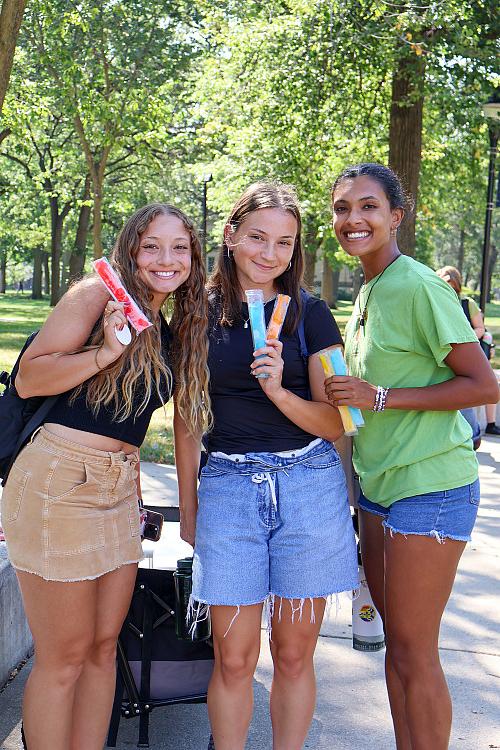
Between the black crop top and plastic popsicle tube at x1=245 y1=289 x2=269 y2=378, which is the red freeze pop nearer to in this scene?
the black crop top

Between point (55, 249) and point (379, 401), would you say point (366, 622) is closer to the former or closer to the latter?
point (379, 401)

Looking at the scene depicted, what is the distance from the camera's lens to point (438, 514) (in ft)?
9.19

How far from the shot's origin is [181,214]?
304cm

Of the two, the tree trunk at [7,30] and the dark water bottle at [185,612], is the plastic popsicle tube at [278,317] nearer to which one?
the dark water bottle at [185,612]

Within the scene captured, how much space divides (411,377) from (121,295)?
982 millimetres

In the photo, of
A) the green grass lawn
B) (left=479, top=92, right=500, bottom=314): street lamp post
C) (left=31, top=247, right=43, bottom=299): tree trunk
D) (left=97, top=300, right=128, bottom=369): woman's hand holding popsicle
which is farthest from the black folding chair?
(left=31, top=247, right=43, bottom=299): tree trunk

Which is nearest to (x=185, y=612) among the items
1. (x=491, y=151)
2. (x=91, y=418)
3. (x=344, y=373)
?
(x=91, y=418)

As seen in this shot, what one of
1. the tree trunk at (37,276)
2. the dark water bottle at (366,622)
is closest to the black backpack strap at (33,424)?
the dark water bottle at (366,622)

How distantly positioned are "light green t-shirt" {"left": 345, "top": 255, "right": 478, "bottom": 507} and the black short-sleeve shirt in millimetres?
190

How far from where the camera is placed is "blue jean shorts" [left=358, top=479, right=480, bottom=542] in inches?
110

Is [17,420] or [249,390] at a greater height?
[249,390]

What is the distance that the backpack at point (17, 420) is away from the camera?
281 centimetres

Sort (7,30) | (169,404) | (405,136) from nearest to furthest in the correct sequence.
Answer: (7,30) < (169,404) < (405,136)

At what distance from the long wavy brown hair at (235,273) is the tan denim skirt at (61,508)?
64cm
